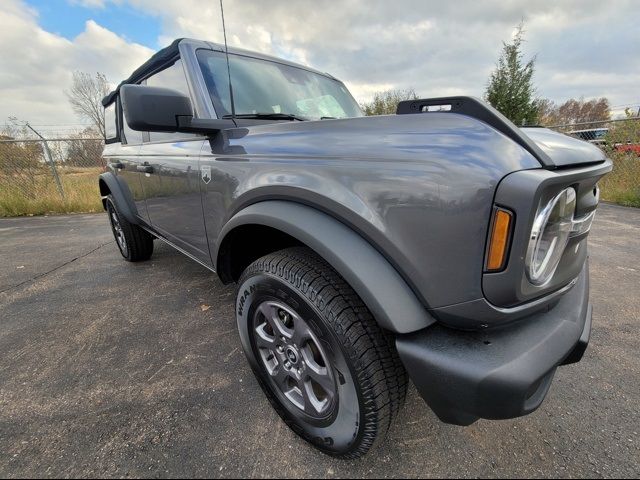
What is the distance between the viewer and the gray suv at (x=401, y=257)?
945mm

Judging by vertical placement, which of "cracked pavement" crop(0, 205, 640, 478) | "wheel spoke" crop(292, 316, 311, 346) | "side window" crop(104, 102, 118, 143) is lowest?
"cracked pavement" crop(0, 205, 640, 478)

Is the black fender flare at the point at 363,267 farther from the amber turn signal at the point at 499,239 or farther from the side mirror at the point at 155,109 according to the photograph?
the side mirror at the point at 155,109

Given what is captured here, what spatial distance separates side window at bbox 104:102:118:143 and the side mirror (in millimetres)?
2722

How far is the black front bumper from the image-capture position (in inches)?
37.4

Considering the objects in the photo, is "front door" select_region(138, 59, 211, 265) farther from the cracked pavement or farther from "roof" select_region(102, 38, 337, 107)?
the cracked pavement

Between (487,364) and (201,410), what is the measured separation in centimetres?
140

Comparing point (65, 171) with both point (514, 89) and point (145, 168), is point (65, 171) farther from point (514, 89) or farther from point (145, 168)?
point (514, 89)

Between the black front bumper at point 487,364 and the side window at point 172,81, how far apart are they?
1.90 m

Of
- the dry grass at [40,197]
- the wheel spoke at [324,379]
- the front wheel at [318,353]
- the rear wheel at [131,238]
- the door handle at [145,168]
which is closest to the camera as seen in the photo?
the front wheel at [318,353]

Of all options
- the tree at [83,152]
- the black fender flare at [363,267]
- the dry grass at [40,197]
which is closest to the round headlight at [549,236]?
the black fender flare at [363,267]

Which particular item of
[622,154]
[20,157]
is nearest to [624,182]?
[622,154]

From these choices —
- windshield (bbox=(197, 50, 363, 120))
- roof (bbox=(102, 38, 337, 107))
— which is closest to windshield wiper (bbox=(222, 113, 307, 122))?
windshield (bbox=(197, 50, 363, 120))

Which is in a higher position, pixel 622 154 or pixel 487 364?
pixel 622 154

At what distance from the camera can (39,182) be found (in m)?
8.03
